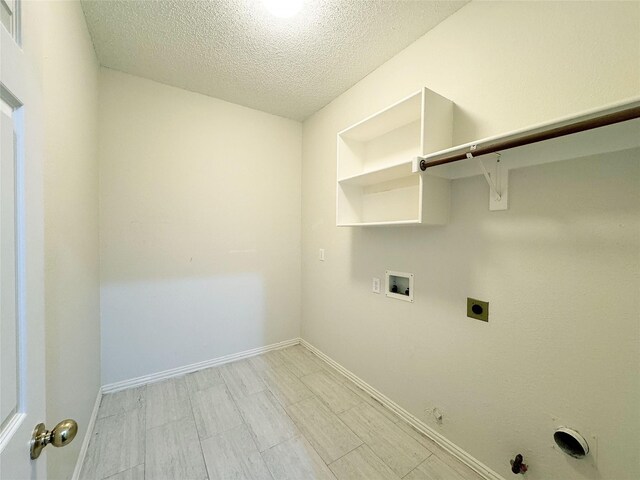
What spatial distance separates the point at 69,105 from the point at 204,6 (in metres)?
0.91

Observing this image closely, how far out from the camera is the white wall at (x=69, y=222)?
3.27 feet

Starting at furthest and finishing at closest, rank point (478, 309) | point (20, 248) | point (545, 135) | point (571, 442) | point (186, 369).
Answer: point (186, 369) → point (478, 309) → point (571, 442) → point (545, 135) → point (20, 248)

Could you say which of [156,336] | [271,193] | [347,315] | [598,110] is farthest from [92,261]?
[598,110]

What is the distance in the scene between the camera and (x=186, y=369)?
7.51 ft

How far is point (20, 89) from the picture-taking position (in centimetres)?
52

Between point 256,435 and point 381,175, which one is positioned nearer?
point 256,435

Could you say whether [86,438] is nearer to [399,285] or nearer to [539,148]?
[399,285]

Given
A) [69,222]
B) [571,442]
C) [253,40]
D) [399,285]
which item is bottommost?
[571,442]

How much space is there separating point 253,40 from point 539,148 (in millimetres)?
1787

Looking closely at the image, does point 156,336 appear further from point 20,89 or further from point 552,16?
point 552,16

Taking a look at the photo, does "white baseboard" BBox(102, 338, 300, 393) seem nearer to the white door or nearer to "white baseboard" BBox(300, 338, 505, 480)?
"white baseboard" BBox(300, 338, 505, 480)

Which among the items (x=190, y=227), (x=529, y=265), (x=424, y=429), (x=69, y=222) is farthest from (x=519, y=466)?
(x=190, y=227)

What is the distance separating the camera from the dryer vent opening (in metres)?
1.02

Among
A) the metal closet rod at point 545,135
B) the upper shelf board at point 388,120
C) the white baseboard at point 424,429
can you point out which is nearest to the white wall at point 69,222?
the upper shelf board at point 388,120
